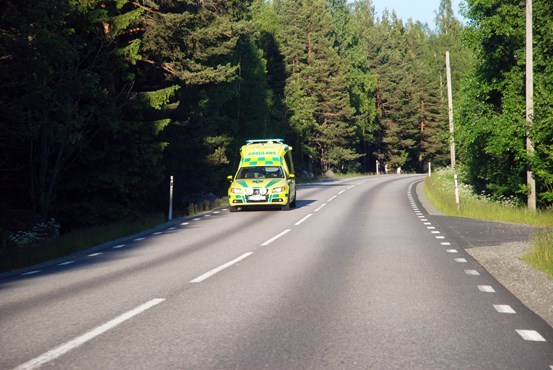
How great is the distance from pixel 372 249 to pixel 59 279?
20.6ft

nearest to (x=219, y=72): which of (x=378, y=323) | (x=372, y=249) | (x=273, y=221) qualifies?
(x=273, y=221)

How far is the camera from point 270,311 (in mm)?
7227

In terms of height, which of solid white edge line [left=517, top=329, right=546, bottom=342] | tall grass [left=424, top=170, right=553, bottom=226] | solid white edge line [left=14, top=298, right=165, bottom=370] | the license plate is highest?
the license plate

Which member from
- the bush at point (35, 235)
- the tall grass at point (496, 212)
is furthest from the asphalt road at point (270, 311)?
the tall grass at point (496, 212)

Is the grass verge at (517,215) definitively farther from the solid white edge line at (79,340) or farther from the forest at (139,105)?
the solid white edge line at (79,340)

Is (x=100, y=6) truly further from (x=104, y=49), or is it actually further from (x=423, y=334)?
(x=423, y=334)

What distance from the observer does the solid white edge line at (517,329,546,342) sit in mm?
5980

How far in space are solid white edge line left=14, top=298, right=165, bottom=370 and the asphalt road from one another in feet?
0.05

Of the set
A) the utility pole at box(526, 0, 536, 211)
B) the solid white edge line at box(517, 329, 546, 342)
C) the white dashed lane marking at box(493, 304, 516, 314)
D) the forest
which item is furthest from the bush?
the utility pole at box(526, 0, 536, 211)

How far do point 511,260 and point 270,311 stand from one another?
235 inches

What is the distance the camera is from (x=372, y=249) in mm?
13359

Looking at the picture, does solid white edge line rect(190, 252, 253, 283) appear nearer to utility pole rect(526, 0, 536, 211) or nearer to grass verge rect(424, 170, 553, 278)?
grass verge rect(424, 170, 553, 278)

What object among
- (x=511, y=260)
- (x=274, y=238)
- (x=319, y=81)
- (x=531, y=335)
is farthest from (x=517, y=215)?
(x=319, y=81)

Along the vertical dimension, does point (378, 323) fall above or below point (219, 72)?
below
